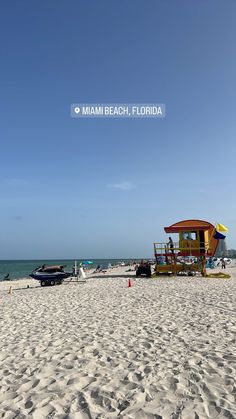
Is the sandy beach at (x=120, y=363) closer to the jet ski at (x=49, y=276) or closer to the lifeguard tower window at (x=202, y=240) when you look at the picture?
the jet ski at (x=49, y=276)

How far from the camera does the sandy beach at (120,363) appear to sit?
476 centimetres

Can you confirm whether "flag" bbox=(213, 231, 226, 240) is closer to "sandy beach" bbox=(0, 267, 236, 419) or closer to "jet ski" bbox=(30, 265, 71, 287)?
"jet ski" bbox=(30, 265, 71, 287)

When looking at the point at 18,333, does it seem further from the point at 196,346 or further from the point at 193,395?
the point at 193,395

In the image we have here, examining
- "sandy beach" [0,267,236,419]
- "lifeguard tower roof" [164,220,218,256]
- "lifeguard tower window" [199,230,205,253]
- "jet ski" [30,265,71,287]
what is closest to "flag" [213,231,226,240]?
"lifeguard tower roof" [164,220,218,256]

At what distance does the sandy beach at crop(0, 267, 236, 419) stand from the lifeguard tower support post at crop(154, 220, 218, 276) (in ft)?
46.9

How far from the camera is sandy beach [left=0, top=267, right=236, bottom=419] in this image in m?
4.76

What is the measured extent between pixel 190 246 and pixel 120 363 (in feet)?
67.4

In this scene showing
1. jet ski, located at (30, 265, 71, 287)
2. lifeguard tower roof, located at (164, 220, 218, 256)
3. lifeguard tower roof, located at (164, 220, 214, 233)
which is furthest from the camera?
lifeguard tower roof, located at (164, 220, 214, 233)

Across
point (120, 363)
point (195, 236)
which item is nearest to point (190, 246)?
point (195, 236)

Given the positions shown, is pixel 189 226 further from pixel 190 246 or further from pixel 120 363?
pixel 120 363

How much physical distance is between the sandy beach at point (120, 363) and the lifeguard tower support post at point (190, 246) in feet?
46.9

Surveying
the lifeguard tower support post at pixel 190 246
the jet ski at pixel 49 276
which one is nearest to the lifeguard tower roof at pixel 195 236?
the lifeguard tower support post at pixel 190 246

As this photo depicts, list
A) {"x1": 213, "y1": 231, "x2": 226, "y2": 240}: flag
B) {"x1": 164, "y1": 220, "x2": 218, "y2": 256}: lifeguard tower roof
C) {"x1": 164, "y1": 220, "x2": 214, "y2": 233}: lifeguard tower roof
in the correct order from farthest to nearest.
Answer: {"x1": 213, "y1": 231, "x2": 226, "y2": 240}: flag → {"x1": 164, "y1": 220, "x2": 214, "y2": 233}: lifeguard tower roof → {"x1": 164, "y1": 220, "x2": 218, "y2": 256}: lifeguard tower roof

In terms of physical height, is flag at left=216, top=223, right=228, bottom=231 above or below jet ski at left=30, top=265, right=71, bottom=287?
above
